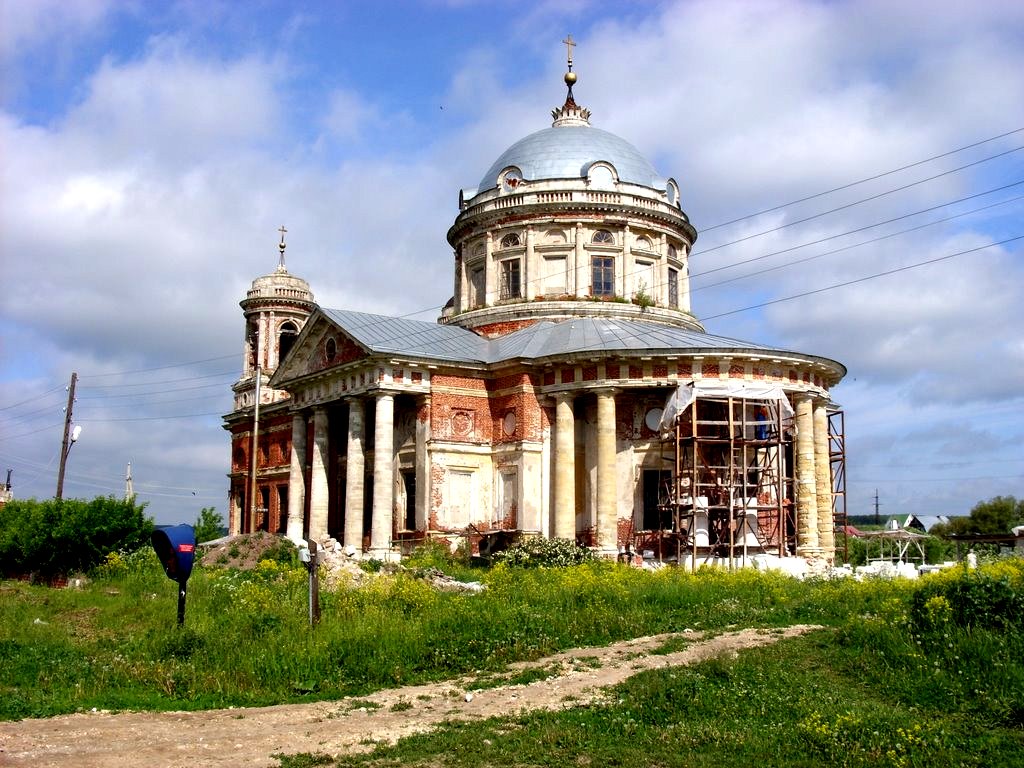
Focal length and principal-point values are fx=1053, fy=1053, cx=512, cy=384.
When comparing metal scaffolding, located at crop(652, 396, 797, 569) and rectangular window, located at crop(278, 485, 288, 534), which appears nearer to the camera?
metal scaffolding, located at crop(652, 396, 797, 569)

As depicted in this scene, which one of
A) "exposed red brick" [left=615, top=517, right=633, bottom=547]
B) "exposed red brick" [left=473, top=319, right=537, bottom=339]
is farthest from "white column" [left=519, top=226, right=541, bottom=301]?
"exposed red brick" [left=615, top=517, right=633, bottom=547]

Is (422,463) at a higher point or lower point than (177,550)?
higher

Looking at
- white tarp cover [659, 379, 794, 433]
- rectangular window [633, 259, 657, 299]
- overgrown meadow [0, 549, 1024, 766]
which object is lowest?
overgrown meadow [0, 549, 1024, 766]

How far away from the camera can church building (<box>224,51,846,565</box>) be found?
1209 inches

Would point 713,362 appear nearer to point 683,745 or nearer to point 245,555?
point 245,555

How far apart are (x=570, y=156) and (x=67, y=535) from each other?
22.9 m

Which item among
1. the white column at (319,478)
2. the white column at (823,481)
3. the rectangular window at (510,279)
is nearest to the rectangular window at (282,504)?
the white column at (319,478)

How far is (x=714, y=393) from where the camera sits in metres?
30.3

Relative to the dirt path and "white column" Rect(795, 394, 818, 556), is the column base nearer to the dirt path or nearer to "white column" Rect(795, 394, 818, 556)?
"white column" Rect(795, 394, 818, 556)

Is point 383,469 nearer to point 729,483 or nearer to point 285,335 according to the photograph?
point 729,483

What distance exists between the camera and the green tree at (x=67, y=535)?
82.3 feet

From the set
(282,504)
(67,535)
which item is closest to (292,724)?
(67,535)

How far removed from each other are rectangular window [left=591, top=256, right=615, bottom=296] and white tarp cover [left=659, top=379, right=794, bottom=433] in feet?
24.8

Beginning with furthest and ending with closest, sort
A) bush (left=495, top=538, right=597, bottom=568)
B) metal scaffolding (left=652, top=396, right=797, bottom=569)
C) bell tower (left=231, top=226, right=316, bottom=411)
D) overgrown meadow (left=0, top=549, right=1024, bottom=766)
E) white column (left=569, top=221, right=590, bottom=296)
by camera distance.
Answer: bell tower (left=231, top=226, right=316, bottom=411)
white column (left=569, top=221, right=590, bottom=296)
metal scaffolding (left=652, top=396, right=797, bottom=569)
bush (left=495, top=538, right=597, bottom=568)
overgrown meadow (left=0, top=549, right=1024, bottom=766)
